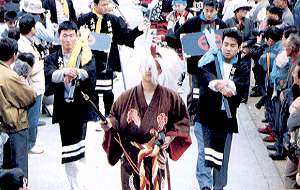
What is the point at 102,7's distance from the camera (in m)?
8.55

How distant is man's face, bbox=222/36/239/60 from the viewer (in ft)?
21.2

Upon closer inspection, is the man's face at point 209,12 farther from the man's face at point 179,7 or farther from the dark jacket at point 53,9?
the dark jacket at point 53,9

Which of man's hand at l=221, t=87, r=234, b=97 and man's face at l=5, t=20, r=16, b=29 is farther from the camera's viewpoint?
man's face at l=5, t=20, r=16, b=29

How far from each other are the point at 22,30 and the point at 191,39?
2126mm

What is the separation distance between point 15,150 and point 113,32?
2.71 meters

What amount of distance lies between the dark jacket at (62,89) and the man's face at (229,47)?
136cm

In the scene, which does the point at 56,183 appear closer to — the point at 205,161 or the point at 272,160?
the point at 205,161

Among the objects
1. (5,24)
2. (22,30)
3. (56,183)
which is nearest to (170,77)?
(56,183)

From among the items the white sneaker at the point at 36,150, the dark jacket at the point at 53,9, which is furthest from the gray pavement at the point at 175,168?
the dark jacket at the point at 53,9

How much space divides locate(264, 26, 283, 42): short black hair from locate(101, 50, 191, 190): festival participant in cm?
315

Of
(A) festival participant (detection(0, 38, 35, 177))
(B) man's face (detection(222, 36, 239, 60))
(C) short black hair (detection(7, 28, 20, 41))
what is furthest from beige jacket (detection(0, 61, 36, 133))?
(C) short black hair (detection(7, 28, 20, 41))

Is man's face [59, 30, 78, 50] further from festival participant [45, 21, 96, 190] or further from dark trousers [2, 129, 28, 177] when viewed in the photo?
dark trousers [2, 129, 28, 177]

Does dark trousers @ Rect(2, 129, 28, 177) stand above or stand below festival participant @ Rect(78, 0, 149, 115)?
below

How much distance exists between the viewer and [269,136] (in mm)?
8844
